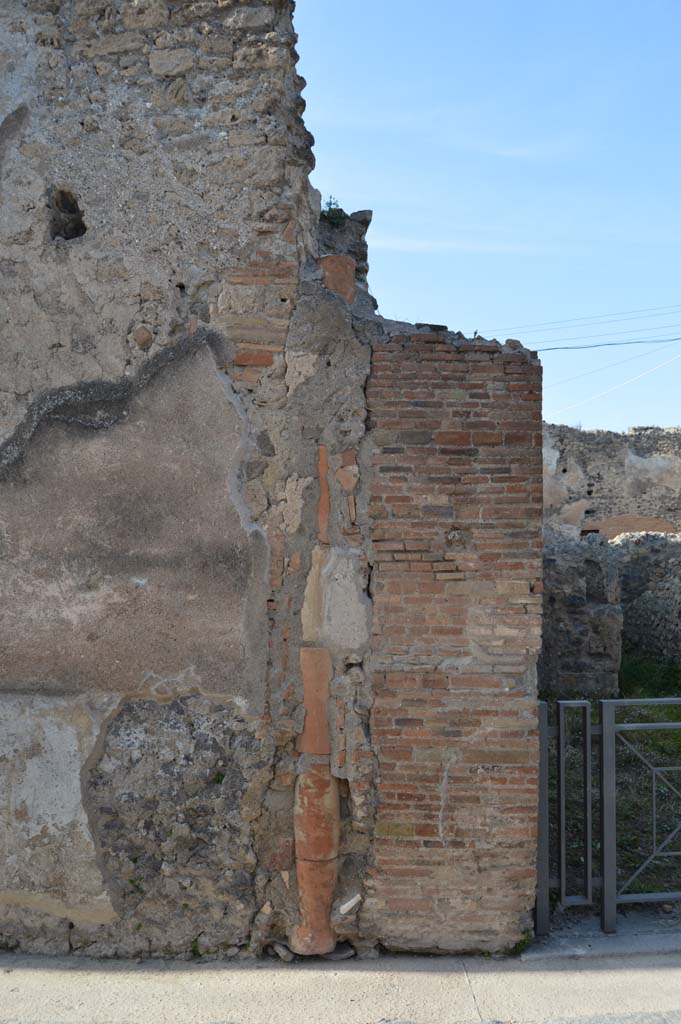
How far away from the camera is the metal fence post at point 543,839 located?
11.6ft

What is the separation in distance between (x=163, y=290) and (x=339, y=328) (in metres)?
0.78

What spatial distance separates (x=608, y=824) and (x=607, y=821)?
0.5 inches

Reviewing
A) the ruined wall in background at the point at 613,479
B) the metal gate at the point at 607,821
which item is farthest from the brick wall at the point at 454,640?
the ruined wall in background at the point at 613,479

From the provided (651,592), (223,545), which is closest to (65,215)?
(223,545)

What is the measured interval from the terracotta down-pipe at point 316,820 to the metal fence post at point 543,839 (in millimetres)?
919

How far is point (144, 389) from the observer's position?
3486 mm

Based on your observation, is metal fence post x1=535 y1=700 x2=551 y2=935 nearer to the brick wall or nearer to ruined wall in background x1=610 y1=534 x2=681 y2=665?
the brick wall

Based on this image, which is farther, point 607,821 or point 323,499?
point 607,821

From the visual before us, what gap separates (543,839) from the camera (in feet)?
11.9

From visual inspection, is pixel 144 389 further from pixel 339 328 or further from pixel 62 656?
pixel 62 656

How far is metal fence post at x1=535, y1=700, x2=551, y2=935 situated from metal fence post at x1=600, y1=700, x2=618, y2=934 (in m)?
0.26

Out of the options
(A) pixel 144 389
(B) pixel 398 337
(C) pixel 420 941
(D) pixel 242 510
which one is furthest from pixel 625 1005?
(A) pixel 144 389

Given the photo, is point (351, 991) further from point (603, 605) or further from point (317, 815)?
point (603, 605)

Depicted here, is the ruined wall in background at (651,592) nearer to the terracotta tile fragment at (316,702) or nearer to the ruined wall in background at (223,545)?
the ruined wall in background at (223,545)
